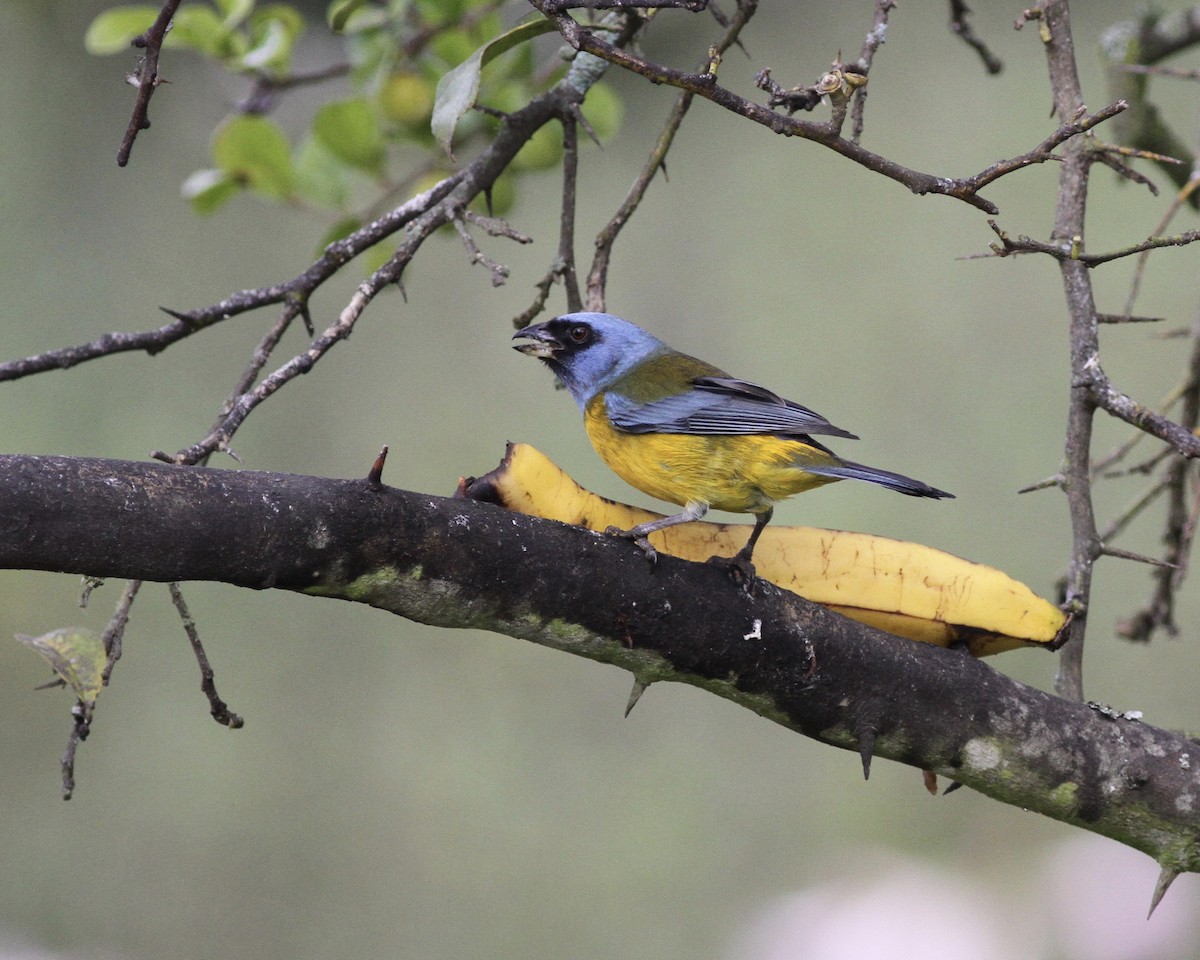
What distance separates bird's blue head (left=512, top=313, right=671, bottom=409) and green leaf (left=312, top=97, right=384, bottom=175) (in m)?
0.61

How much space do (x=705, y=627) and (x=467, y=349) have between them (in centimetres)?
435

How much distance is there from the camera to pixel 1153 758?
7.27 feet

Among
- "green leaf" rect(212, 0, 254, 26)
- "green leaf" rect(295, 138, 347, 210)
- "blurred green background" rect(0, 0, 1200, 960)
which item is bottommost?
"blurred green background" rect(0, 0, 1200, 960)

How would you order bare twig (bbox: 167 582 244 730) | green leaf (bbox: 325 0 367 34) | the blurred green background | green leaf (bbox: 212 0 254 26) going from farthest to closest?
the blurred green background → green leaf (bbox: 212 0 254 26) → green leaf (bbox: 325 0 367 34) → bare twig (bbox: 167 582 244 730)

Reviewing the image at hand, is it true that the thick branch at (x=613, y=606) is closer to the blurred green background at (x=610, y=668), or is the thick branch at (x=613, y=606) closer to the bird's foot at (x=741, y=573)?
the bird's foot at (x=741, y=573)

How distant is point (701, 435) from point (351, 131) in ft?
4.00

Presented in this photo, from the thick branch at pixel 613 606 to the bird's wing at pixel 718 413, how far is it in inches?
28.7

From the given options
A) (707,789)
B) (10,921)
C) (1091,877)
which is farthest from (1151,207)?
(10,921)

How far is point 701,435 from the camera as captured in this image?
2818mm

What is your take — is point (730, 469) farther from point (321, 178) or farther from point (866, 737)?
point (321, 178)

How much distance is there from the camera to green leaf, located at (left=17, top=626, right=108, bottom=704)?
1.78m

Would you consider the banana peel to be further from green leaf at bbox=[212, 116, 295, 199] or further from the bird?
green leaf at bbox=[212, 116, 295, 199]

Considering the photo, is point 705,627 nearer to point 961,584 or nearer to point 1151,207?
point 961,584

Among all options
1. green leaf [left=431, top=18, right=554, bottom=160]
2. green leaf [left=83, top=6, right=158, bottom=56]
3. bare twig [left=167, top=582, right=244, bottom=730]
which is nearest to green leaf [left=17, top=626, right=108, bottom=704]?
bare twig [left=167, top=582, right=244, bottom=730]
